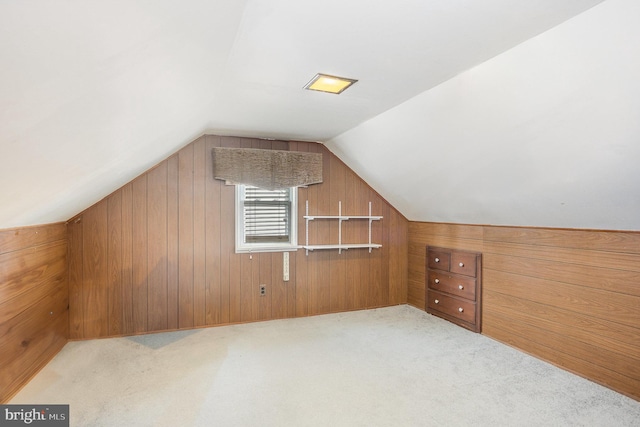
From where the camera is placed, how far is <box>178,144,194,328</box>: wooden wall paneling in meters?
3.65

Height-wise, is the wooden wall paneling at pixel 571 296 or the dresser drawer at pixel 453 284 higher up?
the wooden wall paneling at pixel 571 296

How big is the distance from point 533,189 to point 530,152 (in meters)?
0.43

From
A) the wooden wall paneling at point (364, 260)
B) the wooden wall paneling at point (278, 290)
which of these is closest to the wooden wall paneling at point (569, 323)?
the wooden wall paneling at point (364, 260)

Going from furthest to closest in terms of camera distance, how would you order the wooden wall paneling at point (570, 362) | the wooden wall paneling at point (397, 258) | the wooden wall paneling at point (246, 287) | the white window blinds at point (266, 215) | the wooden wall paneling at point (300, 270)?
1. the wooden wall paneling at point (397, 258)
2. the wooden wall paneling at point (300, 270)
3. the white window blinds at point (266, 215)
4. the wooden wall paneling at point (246, 287)
5. the wooden wall paneling at point (570, 362)

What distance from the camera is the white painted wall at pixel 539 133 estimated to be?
162 centimetres

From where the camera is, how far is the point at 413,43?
5.91 feet

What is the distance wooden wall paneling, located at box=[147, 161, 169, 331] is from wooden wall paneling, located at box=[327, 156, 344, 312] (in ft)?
6.16

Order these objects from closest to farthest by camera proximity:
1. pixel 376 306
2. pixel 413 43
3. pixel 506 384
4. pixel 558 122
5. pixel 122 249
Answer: pixel 413 43 < pixel 558 122 < pixel 506 384 < pixel 122 249 < pixel 376 306

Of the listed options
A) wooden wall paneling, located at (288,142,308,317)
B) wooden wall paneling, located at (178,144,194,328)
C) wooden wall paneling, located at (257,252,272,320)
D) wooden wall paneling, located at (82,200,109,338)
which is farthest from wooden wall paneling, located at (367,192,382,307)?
wooden wall paneling, located at (82,200,109,338)

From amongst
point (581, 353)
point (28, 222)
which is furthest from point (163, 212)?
point (581, 353)

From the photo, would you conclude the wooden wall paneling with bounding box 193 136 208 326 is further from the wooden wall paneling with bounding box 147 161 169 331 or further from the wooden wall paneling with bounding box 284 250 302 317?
the wooden wall paneling with bounding box 284 250 302 317

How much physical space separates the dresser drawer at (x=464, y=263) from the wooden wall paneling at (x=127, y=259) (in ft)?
11.4

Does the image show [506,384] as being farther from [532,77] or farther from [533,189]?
[532,77]

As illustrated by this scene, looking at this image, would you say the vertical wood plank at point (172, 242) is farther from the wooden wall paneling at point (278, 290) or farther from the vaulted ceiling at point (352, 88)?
the wooden wall paneling at point (278, 290)
